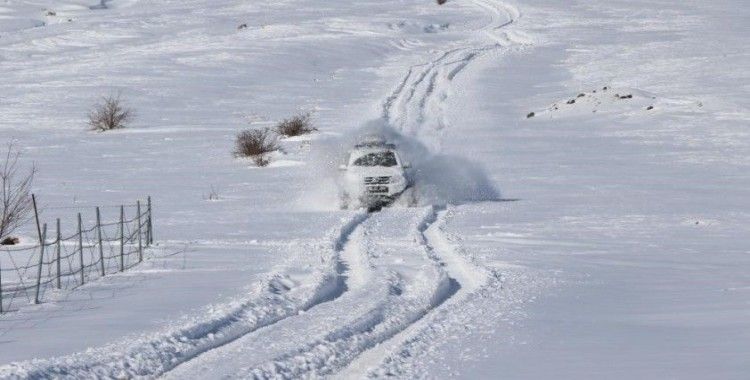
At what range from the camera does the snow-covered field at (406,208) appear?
39.2 ft

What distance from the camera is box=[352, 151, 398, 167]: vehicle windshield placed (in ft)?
93.6

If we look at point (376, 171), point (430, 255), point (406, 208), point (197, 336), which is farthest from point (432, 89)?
point (197, 336)

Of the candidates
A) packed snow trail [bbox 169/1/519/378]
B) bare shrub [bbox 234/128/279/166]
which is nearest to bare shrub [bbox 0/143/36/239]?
packed snow trail [bbox 169/1/519/378]

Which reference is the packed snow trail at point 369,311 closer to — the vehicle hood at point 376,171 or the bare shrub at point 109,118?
the vehicle hood at point 376,171

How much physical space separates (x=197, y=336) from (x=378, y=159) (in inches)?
662

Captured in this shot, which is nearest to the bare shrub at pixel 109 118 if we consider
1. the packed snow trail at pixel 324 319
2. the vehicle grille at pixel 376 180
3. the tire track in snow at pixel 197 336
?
the vehicle grille at pixel 376 180

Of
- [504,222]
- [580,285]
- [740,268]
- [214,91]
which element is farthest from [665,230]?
[214,91]

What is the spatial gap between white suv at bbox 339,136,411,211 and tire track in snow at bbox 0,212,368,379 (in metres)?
10.4

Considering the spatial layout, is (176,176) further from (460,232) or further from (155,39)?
(155,39)

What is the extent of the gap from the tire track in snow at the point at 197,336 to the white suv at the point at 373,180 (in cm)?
1038

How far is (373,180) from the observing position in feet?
90.4

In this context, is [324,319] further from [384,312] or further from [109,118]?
[109,118]

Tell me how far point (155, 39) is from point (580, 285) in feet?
204

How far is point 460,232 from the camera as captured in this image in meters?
23.2
